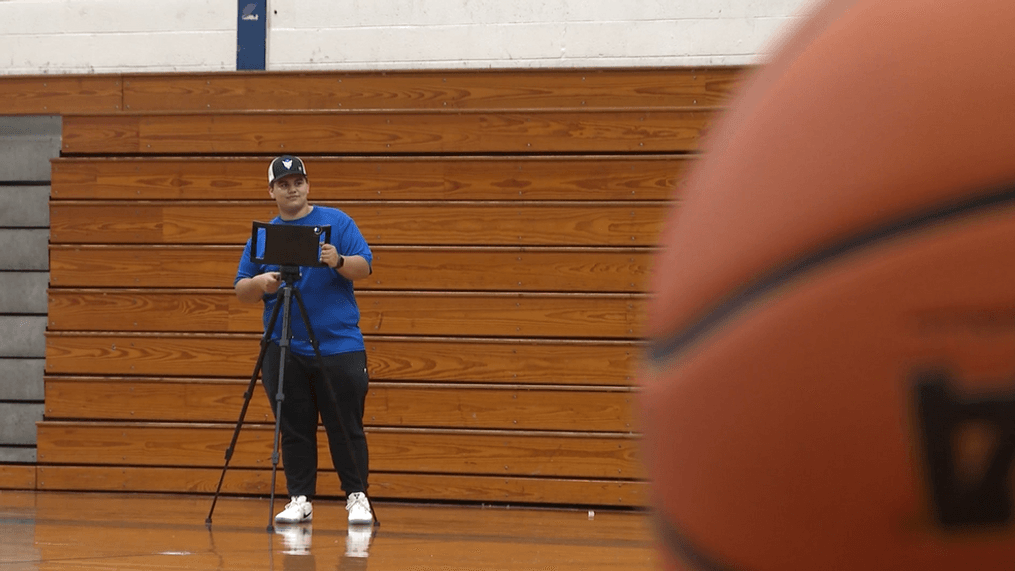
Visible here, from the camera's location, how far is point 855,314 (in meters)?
0.74

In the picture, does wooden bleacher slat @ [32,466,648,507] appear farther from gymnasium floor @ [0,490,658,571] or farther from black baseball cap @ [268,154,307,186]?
black baseball cap @ [268,154,307,186]

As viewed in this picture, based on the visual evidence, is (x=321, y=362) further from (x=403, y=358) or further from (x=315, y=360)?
(x=403, y=358)

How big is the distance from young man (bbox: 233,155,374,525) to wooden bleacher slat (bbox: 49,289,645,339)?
1.68m

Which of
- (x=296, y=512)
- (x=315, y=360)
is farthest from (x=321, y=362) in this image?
(x=296, y=512)

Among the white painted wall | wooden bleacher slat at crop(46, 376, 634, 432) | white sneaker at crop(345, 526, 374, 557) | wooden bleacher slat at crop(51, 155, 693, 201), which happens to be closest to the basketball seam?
white sneaker at crop(345, 526, 374, 557)

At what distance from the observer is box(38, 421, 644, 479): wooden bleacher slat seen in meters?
5.53

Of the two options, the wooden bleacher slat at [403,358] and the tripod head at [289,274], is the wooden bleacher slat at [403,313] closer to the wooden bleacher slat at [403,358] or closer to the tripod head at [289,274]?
the wooden bleacher slat at [403,358]

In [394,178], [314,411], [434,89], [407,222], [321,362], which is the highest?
[434,89]

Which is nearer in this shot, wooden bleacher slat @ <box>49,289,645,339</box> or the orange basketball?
the orange basketball

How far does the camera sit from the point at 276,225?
12.3ft

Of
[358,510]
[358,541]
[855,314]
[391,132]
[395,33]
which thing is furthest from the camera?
[395,33]

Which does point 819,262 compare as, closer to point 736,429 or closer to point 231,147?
point 736,429

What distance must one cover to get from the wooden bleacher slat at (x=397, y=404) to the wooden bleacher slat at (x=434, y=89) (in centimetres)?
135

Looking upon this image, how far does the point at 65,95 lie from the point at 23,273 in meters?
0.92
